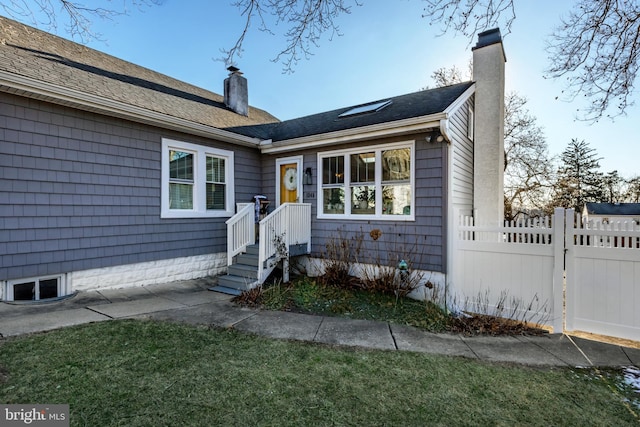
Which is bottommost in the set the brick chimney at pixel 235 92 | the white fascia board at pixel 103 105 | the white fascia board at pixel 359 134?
the white fascia board at pixel 359 134

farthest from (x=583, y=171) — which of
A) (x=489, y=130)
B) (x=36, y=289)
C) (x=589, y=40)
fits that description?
(x=36, y=289)

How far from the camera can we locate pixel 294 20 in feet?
12.8

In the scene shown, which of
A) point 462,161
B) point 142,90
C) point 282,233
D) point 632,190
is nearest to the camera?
point 282,233

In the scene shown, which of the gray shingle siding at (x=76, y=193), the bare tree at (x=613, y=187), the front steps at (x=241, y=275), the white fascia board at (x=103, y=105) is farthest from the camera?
the bare tree at (x=613, y=187)

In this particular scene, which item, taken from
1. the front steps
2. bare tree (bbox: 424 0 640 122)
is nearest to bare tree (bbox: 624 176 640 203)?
bare tree (bbox: 424 0 640 122)

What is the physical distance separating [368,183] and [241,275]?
3326 millimetres

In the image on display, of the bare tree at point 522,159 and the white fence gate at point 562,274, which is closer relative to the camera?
the white fence gate at point 562,274

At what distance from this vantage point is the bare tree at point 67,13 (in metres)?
3.85

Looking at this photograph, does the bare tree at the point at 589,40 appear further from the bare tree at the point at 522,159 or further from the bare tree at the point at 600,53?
the bare tree at the point at 522,159

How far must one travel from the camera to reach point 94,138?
5.38m

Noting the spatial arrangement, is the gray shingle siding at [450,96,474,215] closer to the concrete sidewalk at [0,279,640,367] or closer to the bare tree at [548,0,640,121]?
the bare tree at [548,0,640,121]

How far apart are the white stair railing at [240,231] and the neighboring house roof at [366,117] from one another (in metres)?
2.17

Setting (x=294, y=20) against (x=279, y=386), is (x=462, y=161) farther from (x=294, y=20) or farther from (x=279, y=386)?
(x=279, y=386)

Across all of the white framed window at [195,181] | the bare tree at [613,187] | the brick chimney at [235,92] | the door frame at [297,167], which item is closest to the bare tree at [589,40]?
the door frame at [297,167]
